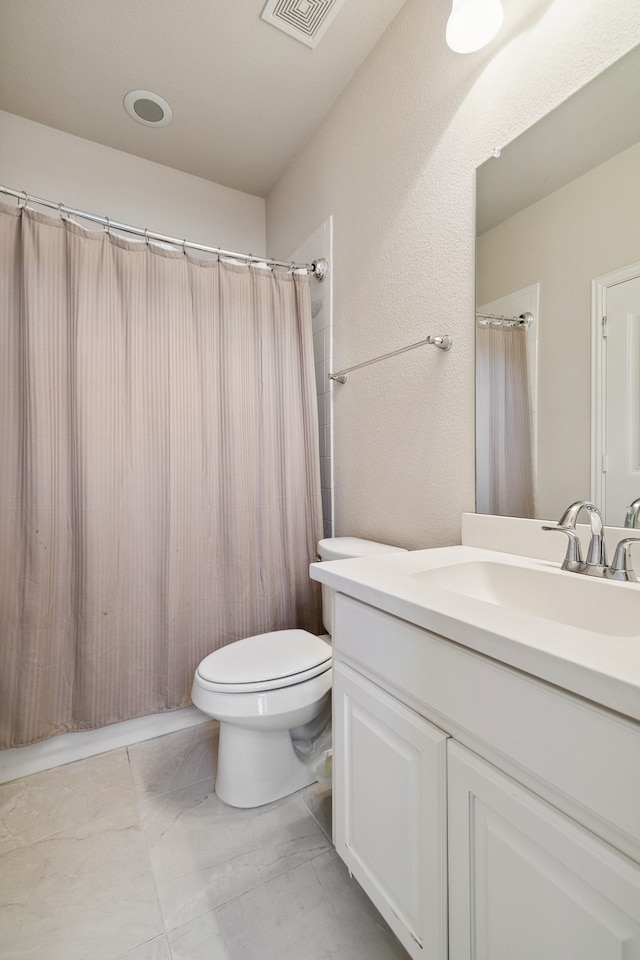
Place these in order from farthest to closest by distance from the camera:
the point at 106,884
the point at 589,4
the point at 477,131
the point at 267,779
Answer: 1. the point at 267,779
2. the point at 477,131
3. the point at 106,884
4. the point at 589,4

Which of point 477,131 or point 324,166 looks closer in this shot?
point 477,131

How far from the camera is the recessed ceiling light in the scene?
1646 mm

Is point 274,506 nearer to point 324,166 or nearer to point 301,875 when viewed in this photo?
point 301,875

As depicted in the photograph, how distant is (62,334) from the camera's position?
1.42 metres

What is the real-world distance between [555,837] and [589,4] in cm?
152

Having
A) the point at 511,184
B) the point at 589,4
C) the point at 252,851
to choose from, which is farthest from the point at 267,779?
the point at 589,4

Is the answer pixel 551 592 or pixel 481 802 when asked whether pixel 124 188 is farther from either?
pixel 481 802

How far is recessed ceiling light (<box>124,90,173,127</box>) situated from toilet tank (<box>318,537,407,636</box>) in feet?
6.32

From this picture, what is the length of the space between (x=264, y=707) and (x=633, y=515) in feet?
3.37

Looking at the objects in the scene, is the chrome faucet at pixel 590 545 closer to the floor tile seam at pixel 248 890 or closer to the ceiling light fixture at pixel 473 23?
the floor tile seam at pixel 248 890

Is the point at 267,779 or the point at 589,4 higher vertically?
the point at 589,4

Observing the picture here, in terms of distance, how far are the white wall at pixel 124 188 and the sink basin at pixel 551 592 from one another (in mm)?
2129

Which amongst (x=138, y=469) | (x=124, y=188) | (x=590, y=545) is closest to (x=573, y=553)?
(x=590, y=545)

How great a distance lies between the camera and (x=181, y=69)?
1542 millimetres
